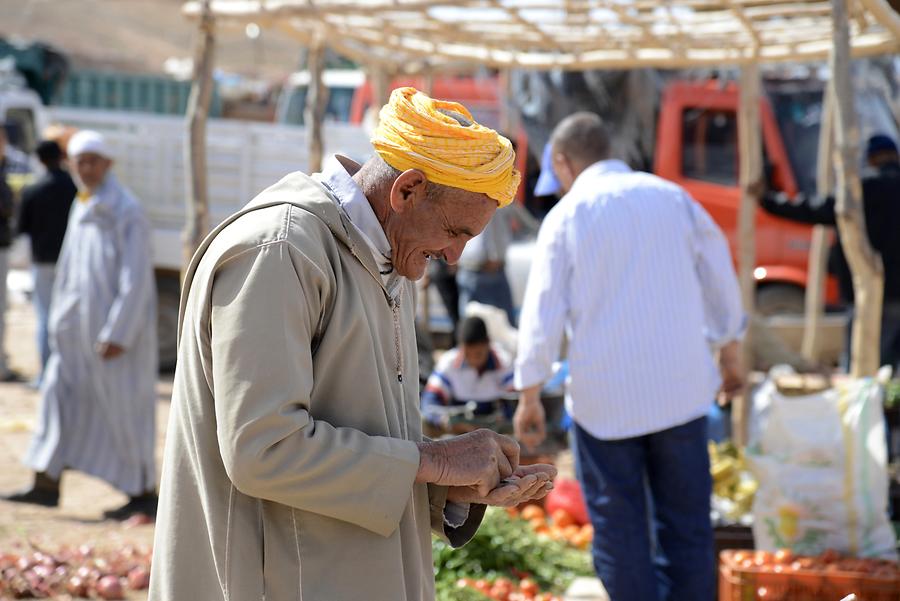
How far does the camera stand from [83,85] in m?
21.7

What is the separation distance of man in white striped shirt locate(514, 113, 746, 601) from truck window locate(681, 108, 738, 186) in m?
6.74

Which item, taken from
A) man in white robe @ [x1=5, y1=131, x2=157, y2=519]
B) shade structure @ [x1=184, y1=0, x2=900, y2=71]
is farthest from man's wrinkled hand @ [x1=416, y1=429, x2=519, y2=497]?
man in white robe @ [x1=5, y1=131, x2=157, y2=519]

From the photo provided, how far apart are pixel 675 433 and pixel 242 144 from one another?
6876mm

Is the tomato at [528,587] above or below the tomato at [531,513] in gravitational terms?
above

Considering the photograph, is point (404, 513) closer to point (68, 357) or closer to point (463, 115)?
point (463, 115)

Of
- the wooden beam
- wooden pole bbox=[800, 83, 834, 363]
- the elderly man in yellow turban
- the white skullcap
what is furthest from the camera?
wooden pole bbox=[800, 83, 834, 363]

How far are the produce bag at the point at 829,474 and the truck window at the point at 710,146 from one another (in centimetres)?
629

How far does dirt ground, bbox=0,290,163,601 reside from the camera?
5.75 metres

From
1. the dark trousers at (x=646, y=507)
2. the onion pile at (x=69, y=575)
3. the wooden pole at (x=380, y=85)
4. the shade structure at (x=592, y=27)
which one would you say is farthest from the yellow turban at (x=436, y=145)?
the wooden pole at (x=380, y=85)

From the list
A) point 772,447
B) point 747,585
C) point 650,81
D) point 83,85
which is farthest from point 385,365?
point 83,85

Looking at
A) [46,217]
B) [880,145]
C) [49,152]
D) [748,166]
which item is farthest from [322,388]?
[46,217]

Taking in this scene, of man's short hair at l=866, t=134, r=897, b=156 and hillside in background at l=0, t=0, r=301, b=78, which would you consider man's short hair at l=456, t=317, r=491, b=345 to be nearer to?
man's short hair at l=866, t=134, r=897, b=156

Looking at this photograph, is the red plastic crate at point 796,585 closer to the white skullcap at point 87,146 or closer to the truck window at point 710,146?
the white skullcap at point 87,146

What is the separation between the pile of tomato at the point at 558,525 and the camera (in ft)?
18.8
